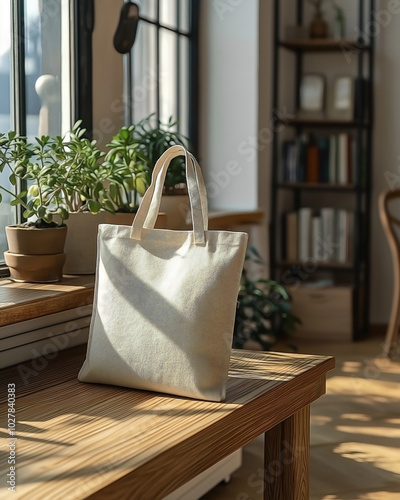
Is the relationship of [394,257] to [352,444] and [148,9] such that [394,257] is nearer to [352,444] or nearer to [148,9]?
[352,444]

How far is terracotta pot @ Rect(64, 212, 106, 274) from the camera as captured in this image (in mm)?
1714

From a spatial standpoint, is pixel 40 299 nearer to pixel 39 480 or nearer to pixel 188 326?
pixel 188 326

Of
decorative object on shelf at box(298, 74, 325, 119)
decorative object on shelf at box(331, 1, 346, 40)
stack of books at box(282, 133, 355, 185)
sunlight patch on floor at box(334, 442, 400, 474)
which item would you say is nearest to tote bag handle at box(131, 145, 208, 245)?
sunlight patch on floor at box(334, 442, 400, 474)

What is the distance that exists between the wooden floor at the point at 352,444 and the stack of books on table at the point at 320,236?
83 cm

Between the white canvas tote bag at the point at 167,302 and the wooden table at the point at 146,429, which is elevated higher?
the white canvas tote bag at the point at 167,302

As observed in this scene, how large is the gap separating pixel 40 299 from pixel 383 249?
338 cm

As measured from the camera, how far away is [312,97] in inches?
172

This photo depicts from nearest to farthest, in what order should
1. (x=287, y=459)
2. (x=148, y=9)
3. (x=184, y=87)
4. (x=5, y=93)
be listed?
(x=287, y=459)
(x=5, y=93)
(x=148, y=9)
(x=184, y=87)

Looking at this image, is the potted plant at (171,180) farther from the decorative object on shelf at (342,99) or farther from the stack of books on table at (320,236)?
the decorative object on shelf at (342,99)

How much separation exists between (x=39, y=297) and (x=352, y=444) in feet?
4.93

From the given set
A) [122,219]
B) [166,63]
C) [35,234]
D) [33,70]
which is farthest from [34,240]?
[166,63]

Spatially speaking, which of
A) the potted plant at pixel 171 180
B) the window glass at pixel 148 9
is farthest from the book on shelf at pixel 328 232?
the potted plant at pixel 171 180

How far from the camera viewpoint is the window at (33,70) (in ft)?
6.44

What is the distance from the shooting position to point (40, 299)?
143 cm
